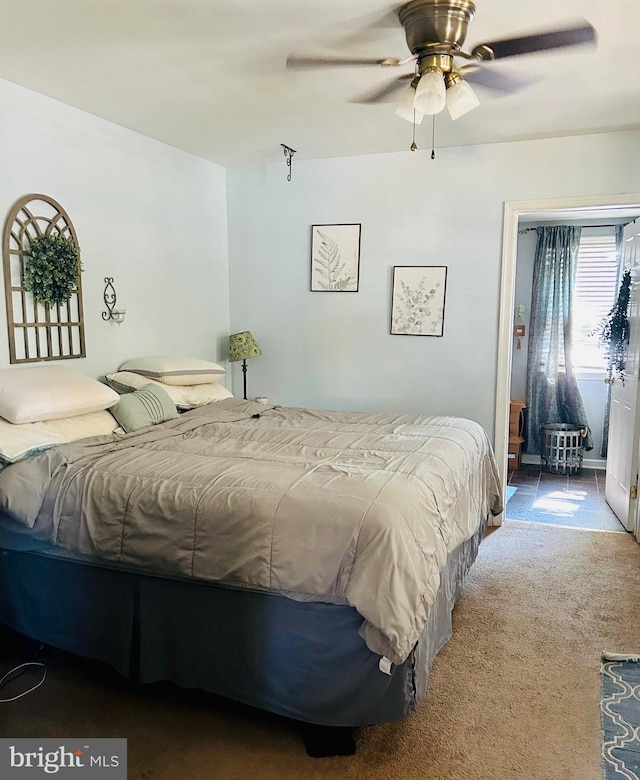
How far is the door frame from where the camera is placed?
3746 mm

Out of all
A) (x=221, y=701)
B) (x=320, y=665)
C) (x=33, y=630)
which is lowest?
(x=221, y=701)

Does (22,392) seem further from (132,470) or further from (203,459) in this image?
(203,459)

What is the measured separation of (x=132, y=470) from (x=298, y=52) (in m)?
1.92

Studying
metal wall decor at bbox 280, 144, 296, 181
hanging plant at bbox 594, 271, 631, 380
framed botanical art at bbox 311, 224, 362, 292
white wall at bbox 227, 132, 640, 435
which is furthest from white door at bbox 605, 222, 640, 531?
metal wall decor at bbox 280, 144, 296, 181

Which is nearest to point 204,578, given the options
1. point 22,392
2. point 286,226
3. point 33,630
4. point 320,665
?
point 320,665

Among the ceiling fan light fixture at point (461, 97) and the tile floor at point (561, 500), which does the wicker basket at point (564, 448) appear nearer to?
the tile floor at point (561, 500)

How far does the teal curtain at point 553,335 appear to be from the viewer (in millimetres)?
5570

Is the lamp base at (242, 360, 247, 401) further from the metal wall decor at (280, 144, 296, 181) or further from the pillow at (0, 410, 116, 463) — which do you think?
the pillow at (0, 410, 116, 463)

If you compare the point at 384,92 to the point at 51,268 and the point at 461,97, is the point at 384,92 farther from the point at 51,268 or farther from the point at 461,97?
the point at 51,268

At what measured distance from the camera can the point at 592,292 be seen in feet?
18.2

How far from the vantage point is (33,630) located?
2471mm

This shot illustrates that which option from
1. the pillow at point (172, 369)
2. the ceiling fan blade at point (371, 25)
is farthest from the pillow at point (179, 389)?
the ceiling fan blade at point (371, 25)

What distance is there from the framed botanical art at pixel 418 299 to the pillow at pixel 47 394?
2178mm

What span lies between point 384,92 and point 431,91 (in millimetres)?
655
